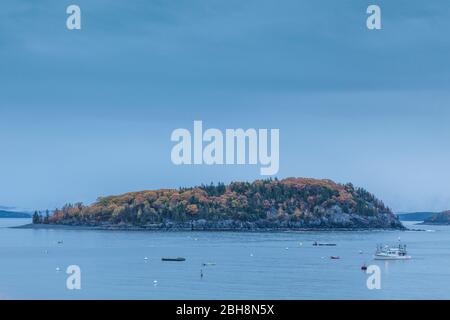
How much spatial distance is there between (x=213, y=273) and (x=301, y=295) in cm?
1609

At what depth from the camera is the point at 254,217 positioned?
164 metres

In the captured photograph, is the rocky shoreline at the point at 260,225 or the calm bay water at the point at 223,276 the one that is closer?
the calm bay water at the point at 223,276

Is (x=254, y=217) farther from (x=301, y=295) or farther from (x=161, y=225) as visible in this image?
(x=301, y=295)

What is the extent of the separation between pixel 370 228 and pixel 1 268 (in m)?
122

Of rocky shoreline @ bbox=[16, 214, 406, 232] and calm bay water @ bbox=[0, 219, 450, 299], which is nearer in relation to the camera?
calm bay water @ bbox=[0, 219, 450, 299]

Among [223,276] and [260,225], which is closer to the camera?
[223,276]
